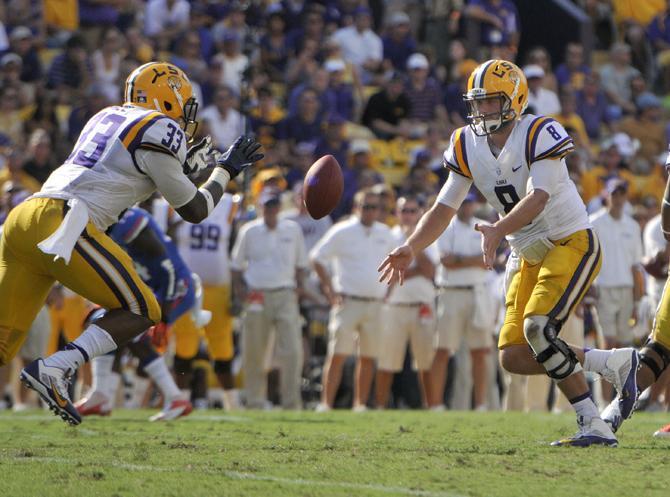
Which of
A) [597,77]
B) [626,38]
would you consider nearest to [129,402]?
[597,77]

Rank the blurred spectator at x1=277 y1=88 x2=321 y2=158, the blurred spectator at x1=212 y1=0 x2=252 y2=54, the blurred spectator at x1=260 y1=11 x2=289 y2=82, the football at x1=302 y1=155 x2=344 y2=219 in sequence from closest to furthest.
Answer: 1. the football at x1=302 y1=155 x2=344 y2=219
2. the blurred spectator at x1=277 y1=88 x2=321 y2=158
3. the blurred spectator at x1=212 y1=0 x2=252 y2=54
4. the blurred spectator at x1=260 y1=11 x2=289 y2=82

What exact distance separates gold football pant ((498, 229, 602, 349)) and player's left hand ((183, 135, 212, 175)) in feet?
5.47

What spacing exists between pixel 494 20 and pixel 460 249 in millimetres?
5971

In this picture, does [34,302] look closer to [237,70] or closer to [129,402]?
[129,402]

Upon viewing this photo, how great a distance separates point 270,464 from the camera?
5664mm

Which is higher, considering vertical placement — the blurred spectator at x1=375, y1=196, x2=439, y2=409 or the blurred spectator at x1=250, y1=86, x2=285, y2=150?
the blurred spectator at x1=250, y1=86, x2=285, y2=150

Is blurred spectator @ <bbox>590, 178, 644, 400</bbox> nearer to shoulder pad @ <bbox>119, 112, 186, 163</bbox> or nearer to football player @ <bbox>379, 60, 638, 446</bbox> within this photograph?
football player @ <bbox>379, 60, 638, 446</bbox>

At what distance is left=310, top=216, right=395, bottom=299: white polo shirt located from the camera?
11.6 m

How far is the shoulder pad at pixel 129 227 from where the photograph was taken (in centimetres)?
878

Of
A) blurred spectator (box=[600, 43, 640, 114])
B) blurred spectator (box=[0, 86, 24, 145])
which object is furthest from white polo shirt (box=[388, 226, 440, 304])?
blurred spectator (box=[600, 43, 640, 114])

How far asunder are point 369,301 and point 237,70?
4357 millimetres

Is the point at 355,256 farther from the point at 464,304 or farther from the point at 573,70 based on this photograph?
the point at 573,70

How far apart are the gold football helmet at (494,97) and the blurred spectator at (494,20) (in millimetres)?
10159

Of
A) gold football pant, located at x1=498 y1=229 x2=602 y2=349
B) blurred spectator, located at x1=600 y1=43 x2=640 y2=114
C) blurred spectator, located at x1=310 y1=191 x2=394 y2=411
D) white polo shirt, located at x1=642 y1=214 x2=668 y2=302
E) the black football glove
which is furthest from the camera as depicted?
blurred spectator, located at x1=600 y1=43 x2=640 y2=114
